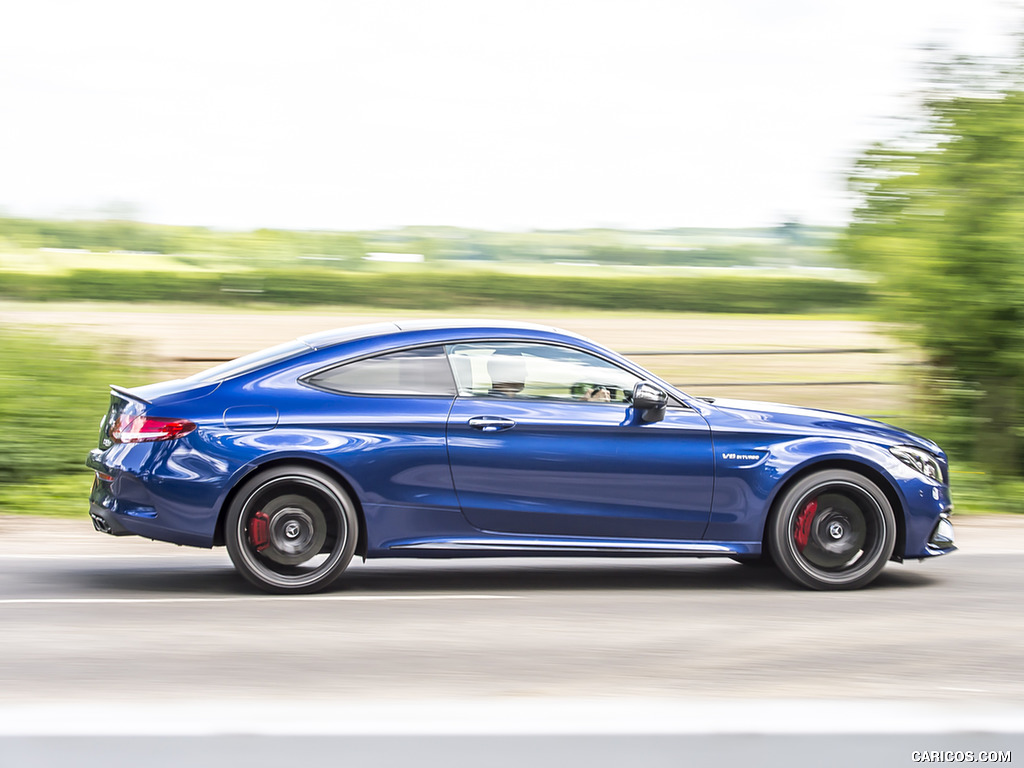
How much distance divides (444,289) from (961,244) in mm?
17637

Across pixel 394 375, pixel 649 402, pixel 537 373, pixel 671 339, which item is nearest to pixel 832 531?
pixel 649 402

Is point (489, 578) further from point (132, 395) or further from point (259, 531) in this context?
point (132, 395)

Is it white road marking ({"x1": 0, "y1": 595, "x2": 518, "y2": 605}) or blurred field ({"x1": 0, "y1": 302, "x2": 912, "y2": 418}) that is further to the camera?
blurred field ({"x1": 0, "y1": 302, "x2": 912, "y2": 418})

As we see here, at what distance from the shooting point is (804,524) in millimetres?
6672

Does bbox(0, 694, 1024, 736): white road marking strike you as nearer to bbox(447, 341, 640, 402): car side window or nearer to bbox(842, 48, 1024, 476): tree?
bbox(447, 341, 640, 402): car side window

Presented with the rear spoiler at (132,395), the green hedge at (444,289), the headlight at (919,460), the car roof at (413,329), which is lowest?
the headlight at (919,460)

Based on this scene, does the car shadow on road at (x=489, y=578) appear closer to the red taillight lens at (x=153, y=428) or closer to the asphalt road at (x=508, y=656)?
the asphalt road at (x=508, y=656)

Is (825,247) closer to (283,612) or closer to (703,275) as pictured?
(283,612)

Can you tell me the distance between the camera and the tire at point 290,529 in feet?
20.7

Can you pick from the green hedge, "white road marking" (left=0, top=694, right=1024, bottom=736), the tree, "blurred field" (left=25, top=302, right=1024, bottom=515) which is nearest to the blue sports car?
"white road marking" (left=0, top=694, right=1024, bottom=736)

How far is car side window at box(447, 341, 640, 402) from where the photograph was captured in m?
6.56

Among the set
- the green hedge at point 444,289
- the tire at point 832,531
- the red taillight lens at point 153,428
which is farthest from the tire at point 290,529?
the green hedge at point 444,289

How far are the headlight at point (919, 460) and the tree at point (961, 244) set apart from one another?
5.45 m

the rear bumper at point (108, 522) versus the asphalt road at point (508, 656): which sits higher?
the rear bumper at point (108, 522)
